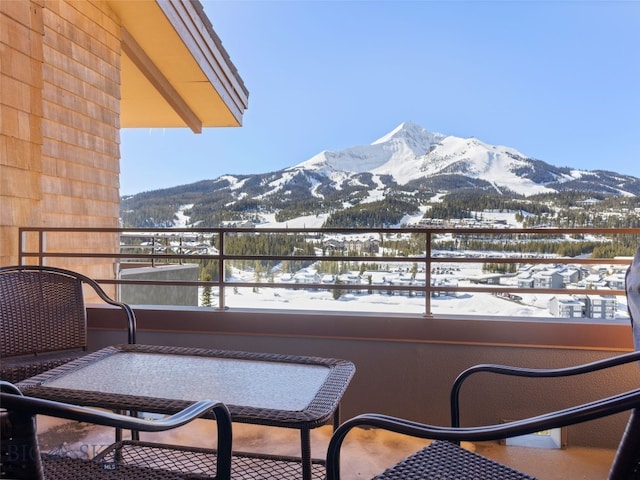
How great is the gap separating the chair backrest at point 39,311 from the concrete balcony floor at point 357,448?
0.54 m

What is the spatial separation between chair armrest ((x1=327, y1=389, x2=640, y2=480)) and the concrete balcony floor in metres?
1.21

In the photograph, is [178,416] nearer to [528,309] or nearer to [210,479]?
[210,479]

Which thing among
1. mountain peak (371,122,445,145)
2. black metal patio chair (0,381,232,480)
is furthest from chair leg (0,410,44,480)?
mountain peak (371,122,445,145)

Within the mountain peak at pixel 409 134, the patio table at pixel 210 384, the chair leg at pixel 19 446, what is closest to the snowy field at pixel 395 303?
the patio table at pixel 210 384

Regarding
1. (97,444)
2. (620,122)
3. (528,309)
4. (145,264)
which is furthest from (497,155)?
(97,444)

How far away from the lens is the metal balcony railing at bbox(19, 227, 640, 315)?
102 inches

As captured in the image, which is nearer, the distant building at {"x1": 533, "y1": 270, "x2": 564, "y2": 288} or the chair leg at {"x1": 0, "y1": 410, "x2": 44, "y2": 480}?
the chair leg at {"x1": 0, "y1": 410, "x2": 44, "y2": 480}

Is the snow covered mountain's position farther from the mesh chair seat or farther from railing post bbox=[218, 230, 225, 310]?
the mesh chair seat

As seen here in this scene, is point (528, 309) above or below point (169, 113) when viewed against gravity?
below

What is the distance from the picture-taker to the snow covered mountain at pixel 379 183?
6328 millimetres

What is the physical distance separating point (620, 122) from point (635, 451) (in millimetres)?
8935

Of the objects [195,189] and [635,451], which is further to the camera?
[195,189]

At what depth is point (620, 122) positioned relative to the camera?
26.1ft

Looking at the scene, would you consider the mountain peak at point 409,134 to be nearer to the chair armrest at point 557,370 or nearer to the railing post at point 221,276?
the railing post at point 221,276
